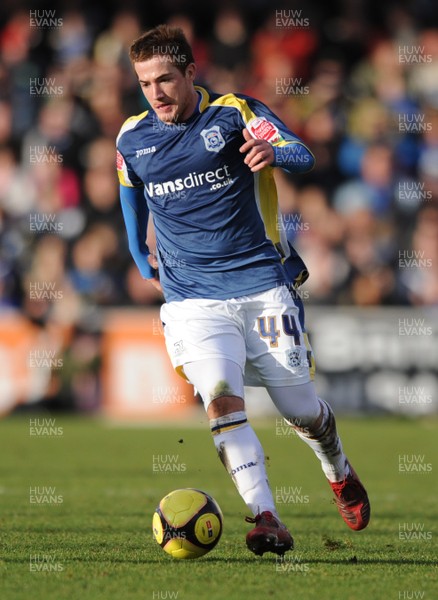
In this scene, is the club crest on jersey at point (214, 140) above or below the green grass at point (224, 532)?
above

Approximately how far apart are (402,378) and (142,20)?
27.5ft

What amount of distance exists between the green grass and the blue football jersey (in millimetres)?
1459

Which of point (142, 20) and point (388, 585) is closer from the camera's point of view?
point (388, 585)

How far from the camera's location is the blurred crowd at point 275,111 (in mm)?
15547

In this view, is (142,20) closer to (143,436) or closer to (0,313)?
(0,313)

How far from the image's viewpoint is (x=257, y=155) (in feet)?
18.2

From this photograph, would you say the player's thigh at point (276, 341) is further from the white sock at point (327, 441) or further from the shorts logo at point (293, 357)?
the white sock at point (327, 441)

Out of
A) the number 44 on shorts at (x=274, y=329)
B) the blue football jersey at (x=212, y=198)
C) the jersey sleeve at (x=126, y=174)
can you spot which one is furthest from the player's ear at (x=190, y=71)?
the number 44 on shorts at (x=274, y=329)

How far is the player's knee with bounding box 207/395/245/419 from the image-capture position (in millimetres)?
5699

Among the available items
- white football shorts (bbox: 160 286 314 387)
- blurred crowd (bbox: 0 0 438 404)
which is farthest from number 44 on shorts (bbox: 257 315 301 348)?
blurred crowd (bbox: 0 0 438 404)

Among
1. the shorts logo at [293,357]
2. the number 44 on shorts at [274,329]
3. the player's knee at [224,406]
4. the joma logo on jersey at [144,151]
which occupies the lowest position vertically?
the player's knee at [224,406]

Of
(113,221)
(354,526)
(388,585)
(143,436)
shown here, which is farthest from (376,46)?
(388,585)

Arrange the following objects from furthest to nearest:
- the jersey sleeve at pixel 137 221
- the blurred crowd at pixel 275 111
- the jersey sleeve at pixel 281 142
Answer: the blurred crowd at pixel 275 111, the jersey sleeve at pixel 137 221, the jersey sleeve at pixel 281 142

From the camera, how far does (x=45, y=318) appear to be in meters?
15.2
